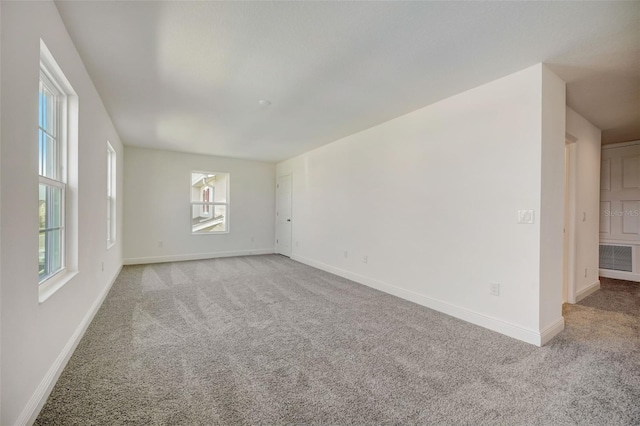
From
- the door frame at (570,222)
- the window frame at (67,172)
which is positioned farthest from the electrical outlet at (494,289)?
the window frame at (67,172)

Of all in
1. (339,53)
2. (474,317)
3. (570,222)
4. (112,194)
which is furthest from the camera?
(112,194)

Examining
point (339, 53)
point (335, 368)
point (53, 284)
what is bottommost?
point (335, 368)

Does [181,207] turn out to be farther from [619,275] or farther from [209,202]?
[619,275]

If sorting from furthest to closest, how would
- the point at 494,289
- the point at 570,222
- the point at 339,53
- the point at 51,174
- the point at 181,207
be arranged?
1. the point at 181,207
2. the point at 570,222
3. the point at 494,289
4. the point at 339,53
5. the point at 51,174

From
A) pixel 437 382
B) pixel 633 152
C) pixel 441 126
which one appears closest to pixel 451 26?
pixel 441 126

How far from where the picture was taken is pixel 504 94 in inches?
101

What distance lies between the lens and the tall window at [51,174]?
188cm

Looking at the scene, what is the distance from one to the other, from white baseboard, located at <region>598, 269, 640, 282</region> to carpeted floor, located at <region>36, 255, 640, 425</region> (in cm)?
165

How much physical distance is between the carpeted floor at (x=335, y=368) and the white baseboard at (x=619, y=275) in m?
1.65

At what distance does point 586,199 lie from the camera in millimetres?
3652

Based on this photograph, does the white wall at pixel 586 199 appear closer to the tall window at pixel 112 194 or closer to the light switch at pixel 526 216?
the light switch at pixel 526 216

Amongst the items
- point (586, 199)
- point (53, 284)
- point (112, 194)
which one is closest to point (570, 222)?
point (586, 199)

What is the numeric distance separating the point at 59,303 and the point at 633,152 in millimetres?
7360

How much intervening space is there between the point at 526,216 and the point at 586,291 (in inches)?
93.3
